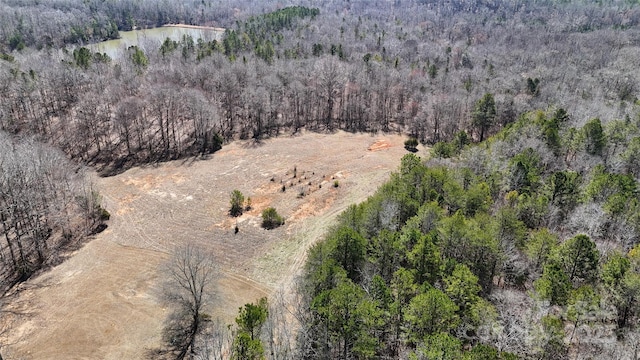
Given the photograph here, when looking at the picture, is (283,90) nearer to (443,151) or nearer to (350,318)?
(443,151)

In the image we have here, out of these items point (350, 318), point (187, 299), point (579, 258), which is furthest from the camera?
point (187, 299)

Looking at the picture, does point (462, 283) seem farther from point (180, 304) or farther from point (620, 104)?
point (620, 104)

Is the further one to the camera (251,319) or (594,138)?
(594,138)

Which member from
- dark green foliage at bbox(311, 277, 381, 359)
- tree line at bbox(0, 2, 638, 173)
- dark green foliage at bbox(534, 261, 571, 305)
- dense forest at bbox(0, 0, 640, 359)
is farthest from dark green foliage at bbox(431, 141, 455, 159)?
dark green foliage at bbox(311, 277, 381, 359)

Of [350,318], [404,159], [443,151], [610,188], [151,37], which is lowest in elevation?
[350,318]

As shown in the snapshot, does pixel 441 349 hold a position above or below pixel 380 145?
above

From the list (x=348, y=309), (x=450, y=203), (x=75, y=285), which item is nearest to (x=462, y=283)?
(x=348, y=309)

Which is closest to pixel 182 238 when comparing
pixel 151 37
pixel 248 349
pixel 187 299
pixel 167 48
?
pixel 187 299
